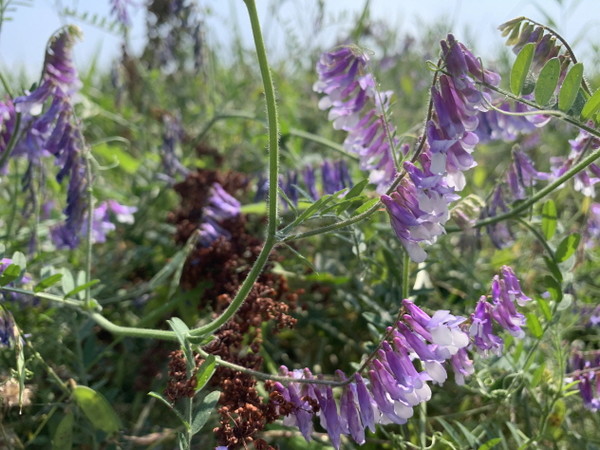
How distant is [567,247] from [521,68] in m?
0.57

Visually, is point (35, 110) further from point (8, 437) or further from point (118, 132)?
→ point (118, 132)

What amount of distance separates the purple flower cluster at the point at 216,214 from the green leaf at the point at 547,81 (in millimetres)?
954

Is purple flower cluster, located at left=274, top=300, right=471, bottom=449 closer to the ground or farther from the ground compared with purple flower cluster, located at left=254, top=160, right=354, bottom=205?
closer to the ground

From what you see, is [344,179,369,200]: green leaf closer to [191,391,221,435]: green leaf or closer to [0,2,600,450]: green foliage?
[0,2,600,450]: green foliage

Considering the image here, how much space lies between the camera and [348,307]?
1.98m

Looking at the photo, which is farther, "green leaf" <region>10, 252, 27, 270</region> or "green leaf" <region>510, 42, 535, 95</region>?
"green leaf" <region>10, 252, 27, 270</region>

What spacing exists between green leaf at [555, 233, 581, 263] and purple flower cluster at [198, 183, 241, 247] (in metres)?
0.83

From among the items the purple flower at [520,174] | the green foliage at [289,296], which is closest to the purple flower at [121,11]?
the green foliage at [289,296]

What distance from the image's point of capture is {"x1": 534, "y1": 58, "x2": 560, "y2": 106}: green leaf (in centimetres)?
110

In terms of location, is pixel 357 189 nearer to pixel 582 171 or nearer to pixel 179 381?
pixel 179 381

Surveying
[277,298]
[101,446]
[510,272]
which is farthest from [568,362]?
[101,446]

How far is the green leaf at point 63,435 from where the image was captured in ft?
4.63

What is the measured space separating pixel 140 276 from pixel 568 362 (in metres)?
1.23

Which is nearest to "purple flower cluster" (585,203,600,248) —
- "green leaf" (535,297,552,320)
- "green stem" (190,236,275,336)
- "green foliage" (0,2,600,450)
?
"green foliage" (0,2,600,450)
